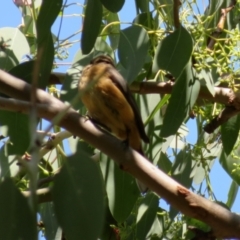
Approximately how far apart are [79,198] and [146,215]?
54 centimetres

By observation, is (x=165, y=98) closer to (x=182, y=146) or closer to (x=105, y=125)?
(x=182, y=146)

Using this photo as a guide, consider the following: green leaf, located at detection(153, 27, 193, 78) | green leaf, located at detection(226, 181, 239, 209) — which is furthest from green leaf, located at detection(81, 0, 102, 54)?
green leaf, located at detection(226, 181, 239, 209)

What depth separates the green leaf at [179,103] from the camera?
6.44 ft

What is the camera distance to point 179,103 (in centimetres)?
198

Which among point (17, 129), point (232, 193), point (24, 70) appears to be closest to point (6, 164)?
point (17, 129)

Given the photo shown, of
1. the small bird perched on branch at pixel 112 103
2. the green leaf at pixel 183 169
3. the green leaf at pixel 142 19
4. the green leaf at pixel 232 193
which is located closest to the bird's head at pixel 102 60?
the small bird perched on branch at pixel 112 103

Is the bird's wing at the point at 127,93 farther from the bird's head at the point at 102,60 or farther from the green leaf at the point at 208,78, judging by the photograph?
the green leaf at the point at 208,78

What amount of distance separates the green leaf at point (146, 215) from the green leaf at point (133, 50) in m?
0.39

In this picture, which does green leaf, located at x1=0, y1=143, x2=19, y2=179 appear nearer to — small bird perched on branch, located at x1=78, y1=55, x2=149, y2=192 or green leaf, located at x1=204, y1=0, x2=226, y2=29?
small bird perched on branch, located at x1=78, y1=55, x2=149, y2=192

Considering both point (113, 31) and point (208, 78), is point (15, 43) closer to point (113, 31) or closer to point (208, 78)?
point (113, 31)

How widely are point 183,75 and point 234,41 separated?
0.17 meters

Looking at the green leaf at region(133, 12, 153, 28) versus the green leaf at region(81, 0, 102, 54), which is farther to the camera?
the green leaf at region(133, 12, 153, 28)

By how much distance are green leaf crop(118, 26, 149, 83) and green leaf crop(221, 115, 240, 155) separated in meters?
0.38

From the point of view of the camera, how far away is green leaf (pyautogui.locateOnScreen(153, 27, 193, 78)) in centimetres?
196
